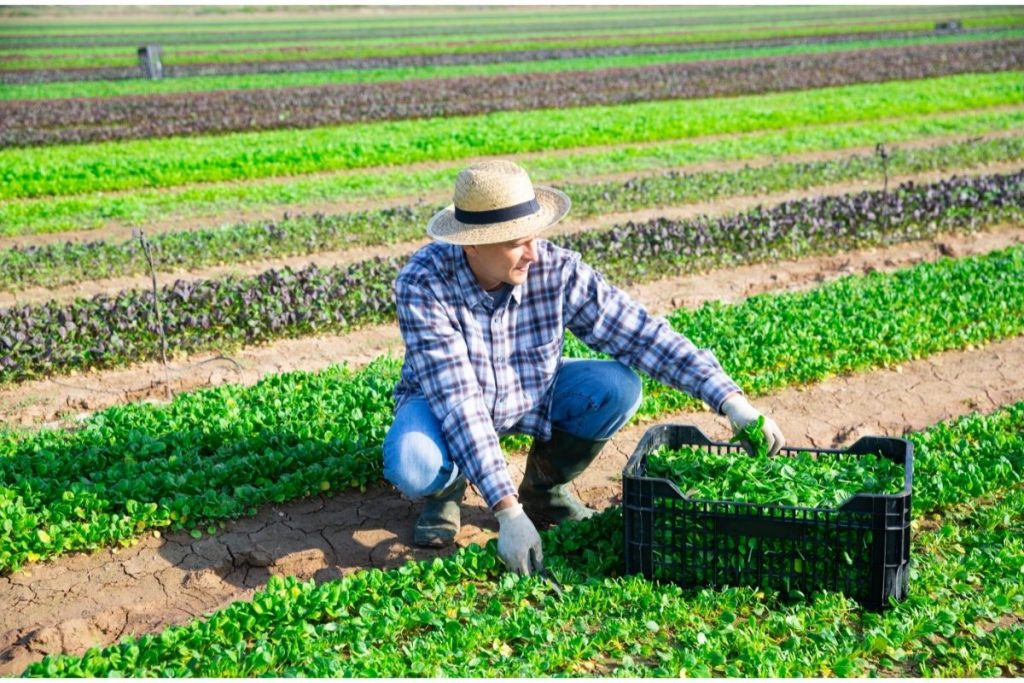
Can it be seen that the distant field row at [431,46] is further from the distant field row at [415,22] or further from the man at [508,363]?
the man at [508,363]

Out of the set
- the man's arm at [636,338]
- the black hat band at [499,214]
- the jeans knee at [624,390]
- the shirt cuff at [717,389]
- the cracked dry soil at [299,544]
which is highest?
the black hat band at [499,214]

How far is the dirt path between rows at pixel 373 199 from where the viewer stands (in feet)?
39.9

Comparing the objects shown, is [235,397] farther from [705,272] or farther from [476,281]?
[705,272]

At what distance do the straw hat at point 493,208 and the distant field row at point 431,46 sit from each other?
1465 inches

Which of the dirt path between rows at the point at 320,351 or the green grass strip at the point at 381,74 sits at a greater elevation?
the green grass strip at the point at 381,74

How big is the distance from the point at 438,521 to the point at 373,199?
9493 mm

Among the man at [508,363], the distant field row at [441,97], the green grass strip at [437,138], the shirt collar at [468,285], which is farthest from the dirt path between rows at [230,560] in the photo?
the distant field row at [441,97]

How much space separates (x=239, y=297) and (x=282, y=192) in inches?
226

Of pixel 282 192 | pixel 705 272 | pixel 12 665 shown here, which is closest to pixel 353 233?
pixel 282 192

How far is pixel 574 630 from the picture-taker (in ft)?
13.1

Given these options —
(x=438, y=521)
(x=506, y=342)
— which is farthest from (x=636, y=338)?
(x=438, y=521)

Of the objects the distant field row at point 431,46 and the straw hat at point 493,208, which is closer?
the straw hat at point 493,208

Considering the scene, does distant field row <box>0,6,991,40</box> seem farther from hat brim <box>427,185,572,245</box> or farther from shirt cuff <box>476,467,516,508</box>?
shirt cuff <box>476,467,516,508</box>

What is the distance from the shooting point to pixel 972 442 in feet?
18.8
